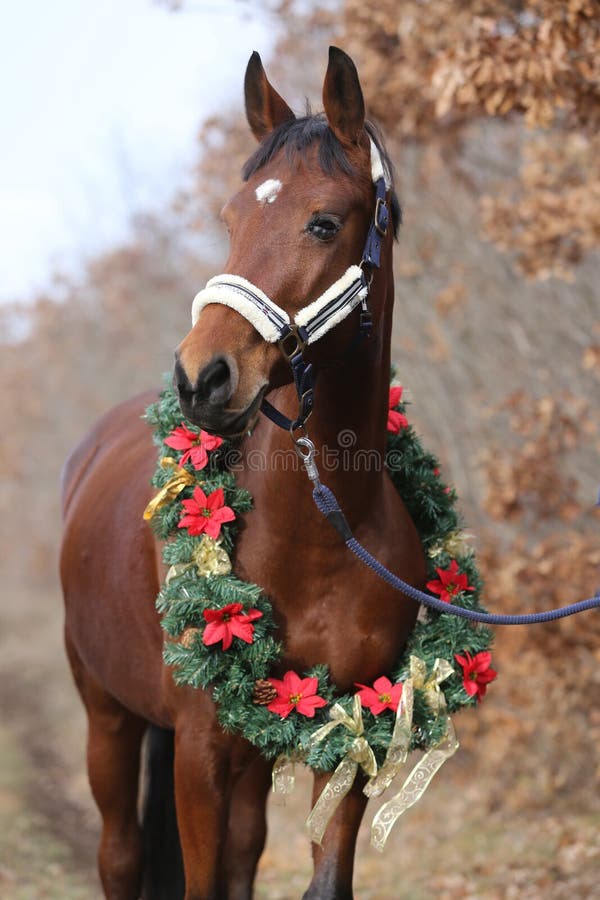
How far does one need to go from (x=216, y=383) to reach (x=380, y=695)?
1113 mm

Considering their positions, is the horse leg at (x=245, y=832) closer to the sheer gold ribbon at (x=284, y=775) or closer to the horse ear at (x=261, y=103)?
the sheer gold ribbon at (x=284, y=775)

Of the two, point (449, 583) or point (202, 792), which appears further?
point (449, 583)

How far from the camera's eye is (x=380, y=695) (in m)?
2.86

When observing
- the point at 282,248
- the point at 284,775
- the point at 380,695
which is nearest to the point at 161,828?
the point at 284,775

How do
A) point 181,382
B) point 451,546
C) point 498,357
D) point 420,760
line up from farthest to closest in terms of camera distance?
point 498,357 → point 451,546 → point 420,760 → point 181,382

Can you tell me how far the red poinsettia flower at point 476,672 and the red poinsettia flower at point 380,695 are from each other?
0.85 ft

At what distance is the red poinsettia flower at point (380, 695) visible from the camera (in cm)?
284

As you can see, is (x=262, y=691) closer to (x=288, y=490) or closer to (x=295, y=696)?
(x=295, y=696)

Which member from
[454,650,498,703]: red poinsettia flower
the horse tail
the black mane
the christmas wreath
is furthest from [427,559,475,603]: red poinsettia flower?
the horse tail

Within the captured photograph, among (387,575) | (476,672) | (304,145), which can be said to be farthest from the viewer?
(476,672)

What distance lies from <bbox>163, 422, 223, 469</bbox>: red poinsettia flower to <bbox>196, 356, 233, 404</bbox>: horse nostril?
0.66 meters

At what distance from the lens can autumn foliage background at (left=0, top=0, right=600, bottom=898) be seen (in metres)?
4.86

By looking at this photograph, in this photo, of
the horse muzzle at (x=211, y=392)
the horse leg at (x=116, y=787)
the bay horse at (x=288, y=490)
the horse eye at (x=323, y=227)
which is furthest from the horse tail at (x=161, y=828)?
the horse eye at (x=323, y=227)

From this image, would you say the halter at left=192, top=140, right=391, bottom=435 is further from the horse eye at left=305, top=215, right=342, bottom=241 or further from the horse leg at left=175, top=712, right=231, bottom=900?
the horse leg at left=175, top=712, right=231, bottom=900
